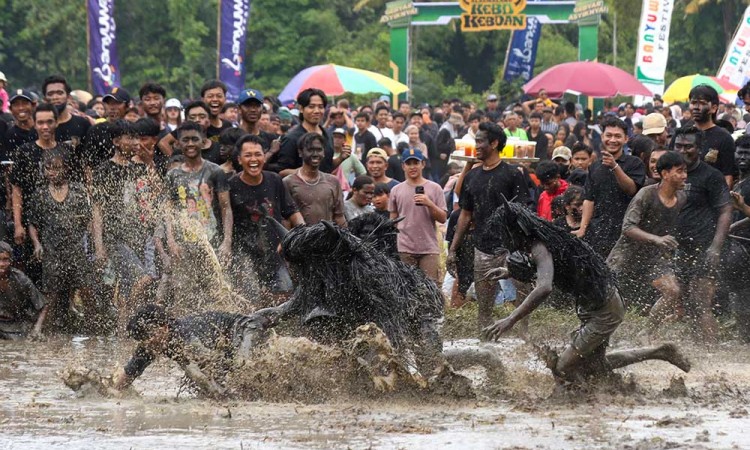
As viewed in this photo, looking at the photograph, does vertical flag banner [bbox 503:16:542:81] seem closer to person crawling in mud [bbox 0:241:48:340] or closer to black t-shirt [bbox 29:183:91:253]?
black t-shirt [bbox 29:183:91:253]

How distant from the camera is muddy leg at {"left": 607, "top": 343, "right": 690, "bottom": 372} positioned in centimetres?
809

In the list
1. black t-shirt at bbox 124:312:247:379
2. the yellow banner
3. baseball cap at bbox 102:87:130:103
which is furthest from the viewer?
the yellow banner

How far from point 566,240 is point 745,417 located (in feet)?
4.62

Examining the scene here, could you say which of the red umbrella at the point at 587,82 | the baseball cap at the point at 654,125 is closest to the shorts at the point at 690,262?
the baseball cap at the point at 654,125

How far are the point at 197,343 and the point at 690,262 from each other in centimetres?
415

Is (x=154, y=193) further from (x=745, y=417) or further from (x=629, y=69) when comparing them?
(x=629, y=69)

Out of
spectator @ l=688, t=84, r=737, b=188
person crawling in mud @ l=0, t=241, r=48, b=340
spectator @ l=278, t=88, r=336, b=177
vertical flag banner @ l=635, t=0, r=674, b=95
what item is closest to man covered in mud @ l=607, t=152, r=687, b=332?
spectator @ l=688, t=84, r=737, b=188

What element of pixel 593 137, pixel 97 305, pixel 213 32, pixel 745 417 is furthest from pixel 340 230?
pixel 213 32

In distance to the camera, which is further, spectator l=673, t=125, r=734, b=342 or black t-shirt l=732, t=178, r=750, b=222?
black t-shirt l=732, t=178, r=750, b=222

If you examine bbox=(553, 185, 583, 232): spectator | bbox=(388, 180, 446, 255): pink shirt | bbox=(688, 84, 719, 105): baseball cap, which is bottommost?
bbox=(388, 180, 446, 255): pink shirt

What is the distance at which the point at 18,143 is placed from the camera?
11516mm

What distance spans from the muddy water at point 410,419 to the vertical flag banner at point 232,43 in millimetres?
15674

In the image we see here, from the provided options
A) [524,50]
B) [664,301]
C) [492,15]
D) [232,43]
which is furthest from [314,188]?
[524,50]

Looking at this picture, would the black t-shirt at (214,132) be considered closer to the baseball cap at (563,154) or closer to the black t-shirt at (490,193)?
the black t-shirt at (490,193)
